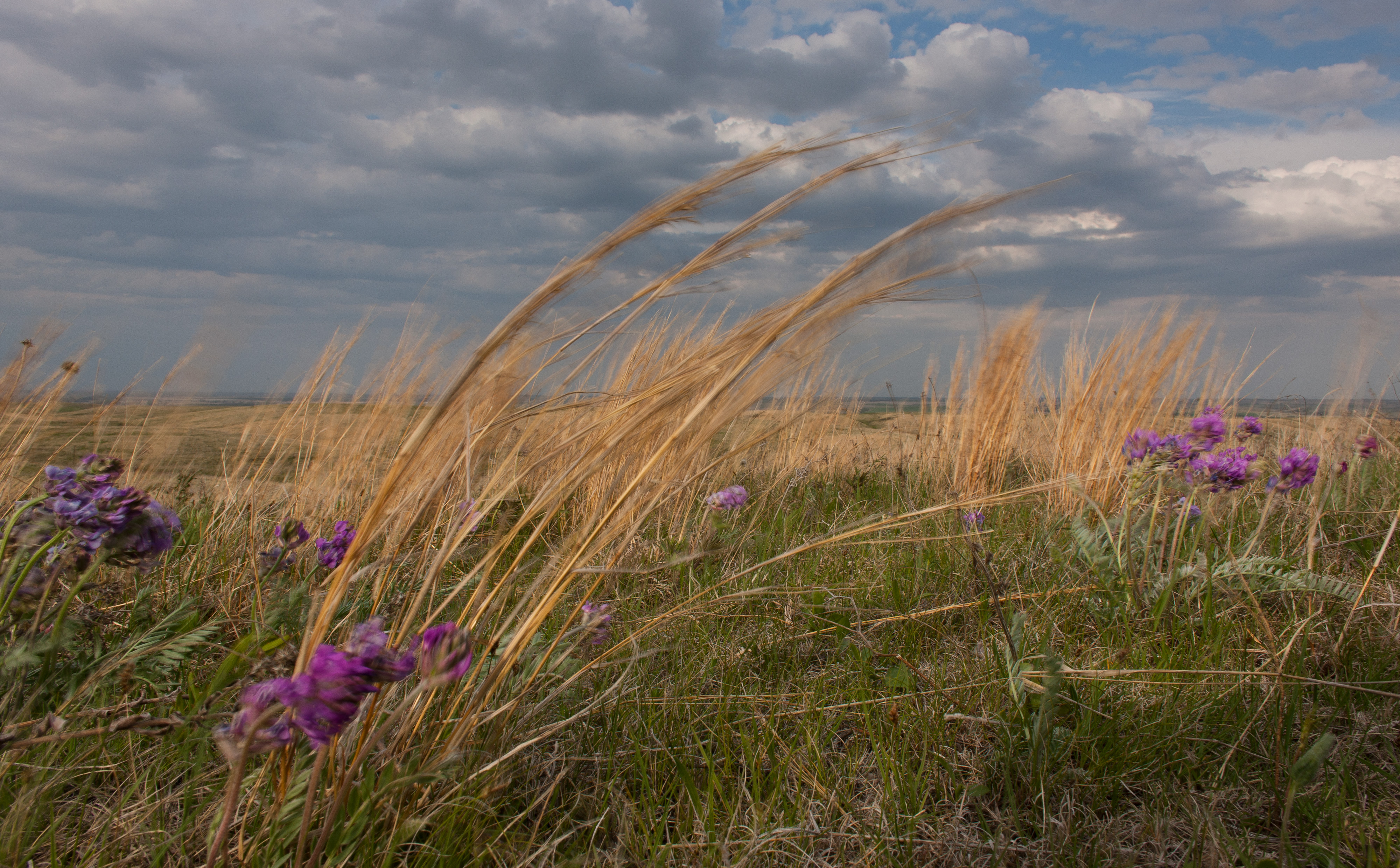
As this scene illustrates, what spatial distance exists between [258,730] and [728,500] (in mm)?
1970

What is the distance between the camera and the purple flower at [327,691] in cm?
58

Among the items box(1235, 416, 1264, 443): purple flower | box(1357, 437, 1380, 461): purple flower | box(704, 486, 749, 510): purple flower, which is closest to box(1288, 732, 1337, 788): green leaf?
box(1235, 416, 1264, 443): purple flower

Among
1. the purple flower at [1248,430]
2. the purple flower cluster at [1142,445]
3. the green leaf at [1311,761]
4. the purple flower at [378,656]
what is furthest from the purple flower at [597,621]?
the purple flower at [1248,430]

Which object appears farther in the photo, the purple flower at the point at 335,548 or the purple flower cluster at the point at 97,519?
the purple flower at the point at 335,548

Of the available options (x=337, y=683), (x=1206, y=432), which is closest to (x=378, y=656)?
(x=337, y=683)

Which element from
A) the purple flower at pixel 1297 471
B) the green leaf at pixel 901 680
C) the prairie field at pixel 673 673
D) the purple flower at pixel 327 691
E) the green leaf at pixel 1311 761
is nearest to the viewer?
the purple flower at pixel 327 691

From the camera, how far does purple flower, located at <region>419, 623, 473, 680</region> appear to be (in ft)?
2.02

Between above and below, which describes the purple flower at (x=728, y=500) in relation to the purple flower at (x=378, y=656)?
below

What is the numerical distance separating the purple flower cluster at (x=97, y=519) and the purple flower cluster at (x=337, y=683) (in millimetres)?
489

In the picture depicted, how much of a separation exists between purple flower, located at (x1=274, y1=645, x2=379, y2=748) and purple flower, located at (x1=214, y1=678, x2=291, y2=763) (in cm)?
2

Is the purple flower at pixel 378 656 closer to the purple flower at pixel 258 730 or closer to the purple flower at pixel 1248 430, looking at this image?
the purple flower at pixel 258 730

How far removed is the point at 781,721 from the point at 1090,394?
2363mm

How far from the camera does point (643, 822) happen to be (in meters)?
0.90

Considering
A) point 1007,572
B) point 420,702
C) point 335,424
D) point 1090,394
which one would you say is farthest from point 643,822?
point 1090,394
